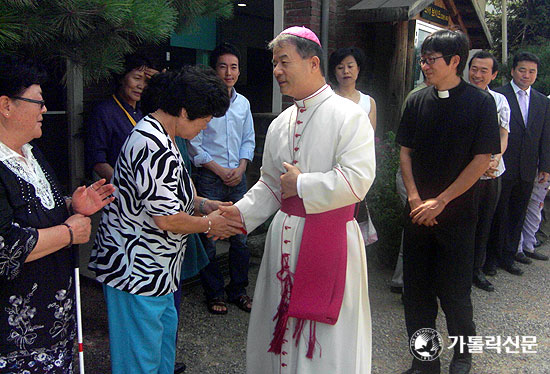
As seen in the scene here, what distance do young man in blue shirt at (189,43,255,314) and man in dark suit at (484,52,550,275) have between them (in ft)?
9.68

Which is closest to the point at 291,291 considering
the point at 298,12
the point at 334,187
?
the point at 334,187

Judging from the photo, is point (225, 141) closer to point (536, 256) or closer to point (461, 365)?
point (461, 365)

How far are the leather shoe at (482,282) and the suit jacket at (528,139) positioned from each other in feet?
3.90

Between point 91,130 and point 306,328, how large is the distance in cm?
202

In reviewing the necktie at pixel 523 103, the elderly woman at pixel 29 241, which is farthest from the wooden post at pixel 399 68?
the elderly woman at pixel 29 241

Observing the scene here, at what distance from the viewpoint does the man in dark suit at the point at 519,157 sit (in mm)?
5660

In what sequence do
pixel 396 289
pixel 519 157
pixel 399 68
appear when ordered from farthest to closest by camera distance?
1. pixel 399 68
2. pixel 519 157
3. pixel 396 289

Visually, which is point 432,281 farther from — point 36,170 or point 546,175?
point 546,175

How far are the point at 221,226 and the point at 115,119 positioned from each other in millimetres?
1297

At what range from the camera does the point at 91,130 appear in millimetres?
3486

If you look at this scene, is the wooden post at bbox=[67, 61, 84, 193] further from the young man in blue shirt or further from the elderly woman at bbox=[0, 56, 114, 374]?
the elderly woman at bbox=[0, 56, 114, 374]

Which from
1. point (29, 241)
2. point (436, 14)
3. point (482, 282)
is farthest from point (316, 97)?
point (436, 14)

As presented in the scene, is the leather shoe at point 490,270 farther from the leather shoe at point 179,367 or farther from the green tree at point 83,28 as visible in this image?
the green tree at point 83,28

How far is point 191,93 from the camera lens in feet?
8.07
